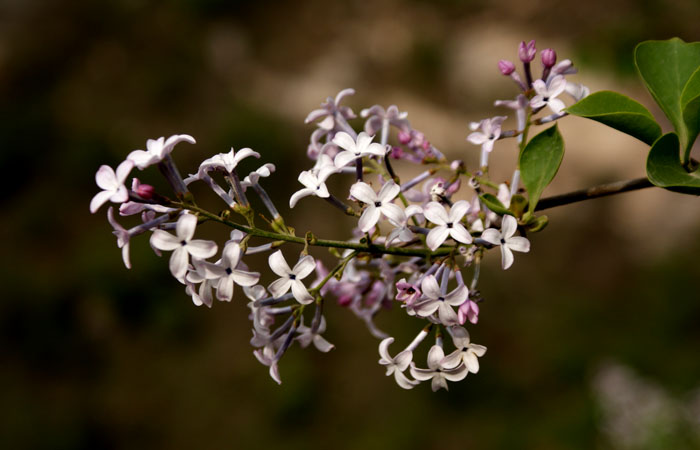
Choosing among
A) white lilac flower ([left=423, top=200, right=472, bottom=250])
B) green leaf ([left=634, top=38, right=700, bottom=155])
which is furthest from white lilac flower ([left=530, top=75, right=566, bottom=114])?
white lilac flower ([left=423, top=200, right=472, bottom=250])

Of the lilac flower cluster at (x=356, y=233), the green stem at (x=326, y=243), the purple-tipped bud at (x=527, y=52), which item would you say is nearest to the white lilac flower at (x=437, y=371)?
the lilac flower cluster at (x=356, y=233)

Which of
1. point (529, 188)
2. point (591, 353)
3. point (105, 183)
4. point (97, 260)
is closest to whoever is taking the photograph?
point (105, 183)

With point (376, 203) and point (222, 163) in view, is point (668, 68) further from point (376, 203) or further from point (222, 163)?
point (222, 163)

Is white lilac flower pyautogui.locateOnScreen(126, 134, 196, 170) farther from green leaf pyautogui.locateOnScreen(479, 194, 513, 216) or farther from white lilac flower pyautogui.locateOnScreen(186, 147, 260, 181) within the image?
green leaf pyautogui.locateOnScreen(479, 194, 513, 216)

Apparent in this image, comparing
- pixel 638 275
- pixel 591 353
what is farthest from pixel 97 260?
pixel 638 275

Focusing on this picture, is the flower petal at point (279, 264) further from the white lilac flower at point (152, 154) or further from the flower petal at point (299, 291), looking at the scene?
the white lilac flower at point (152, 154)

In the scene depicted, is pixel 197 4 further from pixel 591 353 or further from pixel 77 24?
pixel 591 353
